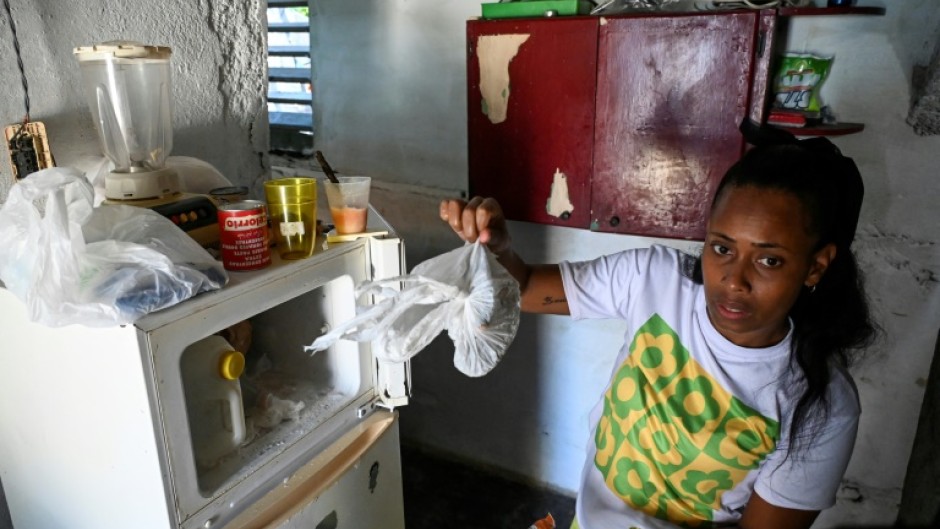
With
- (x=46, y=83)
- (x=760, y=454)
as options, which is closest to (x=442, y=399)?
(x=760, y=454)

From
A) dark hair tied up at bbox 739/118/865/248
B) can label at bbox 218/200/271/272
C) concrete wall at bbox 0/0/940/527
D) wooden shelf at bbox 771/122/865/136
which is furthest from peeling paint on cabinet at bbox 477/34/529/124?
can label at bbox 218/200/271/272

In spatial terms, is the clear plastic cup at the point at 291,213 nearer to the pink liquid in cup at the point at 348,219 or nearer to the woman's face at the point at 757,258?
the pink liquid in cup at the point at 348,219

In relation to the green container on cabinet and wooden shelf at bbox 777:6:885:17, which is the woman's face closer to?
wooden shelf at bbox 777:6:885:17

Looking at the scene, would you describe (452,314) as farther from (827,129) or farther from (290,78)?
(290,78)

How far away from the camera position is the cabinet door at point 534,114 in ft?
5.40

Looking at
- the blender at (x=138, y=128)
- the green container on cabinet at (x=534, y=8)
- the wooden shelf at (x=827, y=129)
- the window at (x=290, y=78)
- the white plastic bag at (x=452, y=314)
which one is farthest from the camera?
the window at (x=290, y=78)

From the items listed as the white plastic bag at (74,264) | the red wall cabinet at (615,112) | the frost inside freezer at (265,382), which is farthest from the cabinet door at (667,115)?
the white plastic bag at (74,264)

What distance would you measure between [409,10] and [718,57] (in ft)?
3.38

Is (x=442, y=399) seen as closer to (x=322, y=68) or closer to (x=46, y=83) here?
(x=322, y=68)

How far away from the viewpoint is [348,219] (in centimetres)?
119

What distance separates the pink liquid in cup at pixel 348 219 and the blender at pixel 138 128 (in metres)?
0.20

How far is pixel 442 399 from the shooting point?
253 centimetres

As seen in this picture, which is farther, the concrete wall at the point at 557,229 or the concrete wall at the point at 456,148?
the concrete wall at the point at 557,229

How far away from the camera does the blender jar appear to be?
1105 mm
